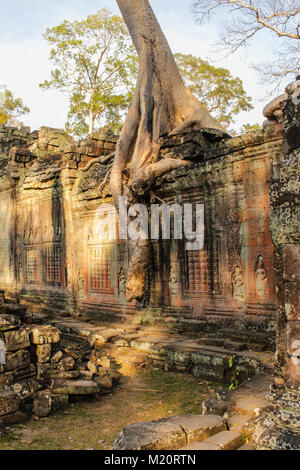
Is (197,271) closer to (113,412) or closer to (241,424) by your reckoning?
(113,412)

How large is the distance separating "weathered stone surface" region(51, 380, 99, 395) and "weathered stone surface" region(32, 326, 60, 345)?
692mm

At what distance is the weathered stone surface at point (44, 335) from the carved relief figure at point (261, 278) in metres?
2.62

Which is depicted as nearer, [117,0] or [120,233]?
[120,233]

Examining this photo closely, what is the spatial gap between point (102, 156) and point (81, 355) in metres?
4.89

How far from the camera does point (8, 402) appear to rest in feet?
12.1

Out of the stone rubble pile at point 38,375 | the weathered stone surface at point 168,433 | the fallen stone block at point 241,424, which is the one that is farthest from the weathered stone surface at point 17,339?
the fallen stone block at point 241,424

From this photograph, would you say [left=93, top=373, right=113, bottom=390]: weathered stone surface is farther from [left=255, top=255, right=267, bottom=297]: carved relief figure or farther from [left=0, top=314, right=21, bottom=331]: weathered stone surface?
[left=255, top=255, right=267, bottom=297]: carved relief figure

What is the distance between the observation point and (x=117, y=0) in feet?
30.7

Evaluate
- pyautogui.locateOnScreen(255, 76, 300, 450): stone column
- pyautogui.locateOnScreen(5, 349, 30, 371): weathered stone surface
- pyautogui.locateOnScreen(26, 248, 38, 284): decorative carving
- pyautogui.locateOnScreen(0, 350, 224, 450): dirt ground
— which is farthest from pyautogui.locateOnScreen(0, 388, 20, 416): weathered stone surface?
pyautogui.locateOnScreen(26, 248, 38, 284): decorative carving

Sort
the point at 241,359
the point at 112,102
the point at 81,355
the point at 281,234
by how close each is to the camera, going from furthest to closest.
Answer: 1. the point at 112,102
2. the point at 81,355
3. the point at 241,359
4. the point at 281,234

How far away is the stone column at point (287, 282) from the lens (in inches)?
103

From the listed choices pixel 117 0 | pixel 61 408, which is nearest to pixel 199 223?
pixel 61 408

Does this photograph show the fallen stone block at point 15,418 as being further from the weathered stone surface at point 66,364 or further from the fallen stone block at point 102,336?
the fallen stone block at point 102,336

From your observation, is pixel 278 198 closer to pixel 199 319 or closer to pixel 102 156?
pixel 199 319
